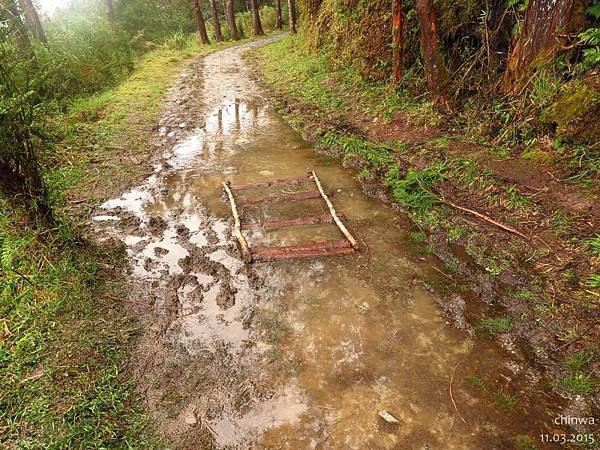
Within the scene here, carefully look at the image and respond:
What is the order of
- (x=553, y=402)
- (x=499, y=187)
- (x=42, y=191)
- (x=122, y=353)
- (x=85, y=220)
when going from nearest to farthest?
(x=553, y=402), (x=122, y=353), (x=42, y=191), (x=499, y=187), (x=85, y=220)

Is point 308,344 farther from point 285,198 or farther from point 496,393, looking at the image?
point 285,198

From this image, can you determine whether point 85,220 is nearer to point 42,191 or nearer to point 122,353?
point 42,191

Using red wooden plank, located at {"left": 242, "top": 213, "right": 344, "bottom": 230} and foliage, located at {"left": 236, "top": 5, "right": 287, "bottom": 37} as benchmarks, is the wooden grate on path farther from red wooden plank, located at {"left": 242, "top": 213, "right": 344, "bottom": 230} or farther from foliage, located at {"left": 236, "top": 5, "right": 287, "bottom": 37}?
foliage, located at {"left": 236, "top": 5, "right": 287, "bottom": 37}

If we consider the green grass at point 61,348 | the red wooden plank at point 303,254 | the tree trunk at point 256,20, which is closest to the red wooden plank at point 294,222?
the red wooden plank at point 303,254

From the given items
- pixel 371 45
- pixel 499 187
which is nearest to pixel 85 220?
pixel 499 187

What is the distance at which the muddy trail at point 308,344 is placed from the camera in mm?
2314

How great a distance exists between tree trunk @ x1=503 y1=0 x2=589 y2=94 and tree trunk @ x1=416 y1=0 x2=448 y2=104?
3.03 ft

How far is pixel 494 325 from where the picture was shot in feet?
9.53

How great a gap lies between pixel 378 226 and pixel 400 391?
201cm

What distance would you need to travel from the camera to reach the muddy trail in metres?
2.31

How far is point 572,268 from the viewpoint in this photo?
10.3 feet

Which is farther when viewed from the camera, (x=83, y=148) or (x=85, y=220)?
(x=83, y=148)

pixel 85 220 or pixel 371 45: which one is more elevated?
pixel 371 45

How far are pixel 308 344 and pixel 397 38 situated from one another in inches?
223
